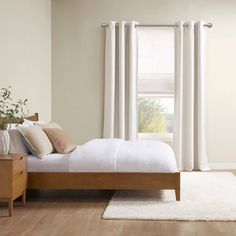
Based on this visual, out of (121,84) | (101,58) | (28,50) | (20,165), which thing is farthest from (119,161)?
(101,58)

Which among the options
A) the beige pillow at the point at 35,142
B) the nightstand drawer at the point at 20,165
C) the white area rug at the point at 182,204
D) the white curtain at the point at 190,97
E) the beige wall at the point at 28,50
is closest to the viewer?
the white area rug at the point at 182,204

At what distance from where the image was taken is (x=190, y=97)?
24.5ft

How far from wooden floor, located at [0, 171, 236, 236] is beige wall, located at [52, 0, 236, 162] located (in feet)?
10.8

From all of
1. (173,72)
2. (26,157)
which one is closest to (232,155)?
(173,72)

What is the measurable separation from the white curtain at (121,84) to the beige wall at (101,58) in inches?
7.2

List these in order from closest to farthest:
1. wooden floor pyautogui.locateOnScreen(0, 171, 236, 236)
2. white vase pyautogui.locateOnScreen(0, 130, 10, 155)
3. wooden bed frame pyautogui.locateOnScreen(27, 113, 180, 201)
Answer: wooden floor pyautogui.locateOnScreen(0, 171, 236, 236) → white vase pyautogui.locateOnScreen(0, 130, 10, 155) → wooden bed frame pyautogui.locateOnScreen(27, 113, 180, 201)

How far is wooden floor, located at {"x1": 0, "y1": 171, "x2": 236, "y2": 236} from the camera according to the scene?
353cm

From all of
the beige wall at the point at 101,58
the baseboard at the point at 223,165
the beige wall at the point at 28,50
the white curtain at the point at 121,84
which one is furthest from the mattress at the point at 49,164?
the baseboard at the point at 223,165

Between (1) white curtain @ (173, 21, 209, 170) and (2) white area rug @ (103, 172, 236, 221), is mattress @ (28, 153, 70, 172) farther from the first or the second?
(1) white curtain @ (173, 21, 209, 170)

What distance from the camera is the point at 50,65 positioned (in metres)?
7.74

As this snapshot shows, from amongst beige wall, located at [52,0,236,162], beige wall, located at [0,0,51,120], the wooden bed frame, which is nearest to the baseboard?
beige wall, located at [52,0,236,162]

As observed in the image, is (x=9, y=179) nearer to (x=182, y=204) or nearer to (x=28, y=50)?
(x=182, y=204)

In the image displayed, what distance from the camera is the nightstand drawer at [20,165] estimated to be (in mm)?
4160

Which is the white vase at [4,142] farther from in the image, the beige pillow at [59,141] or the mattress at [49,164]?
the beige pillow at [59,141]
